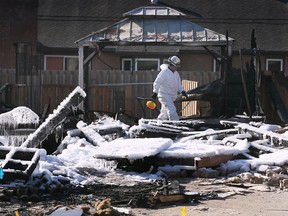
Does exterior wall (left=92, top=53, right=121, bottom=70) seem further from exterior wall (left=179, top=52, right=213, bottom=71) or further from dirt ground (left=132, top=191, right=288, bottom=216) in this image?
dirt ground (left=132, top=191, right=288, bottom=216)

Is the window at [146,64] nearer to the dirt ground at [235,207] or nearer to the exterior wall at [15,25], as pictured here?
the exterior wall at [15,25]

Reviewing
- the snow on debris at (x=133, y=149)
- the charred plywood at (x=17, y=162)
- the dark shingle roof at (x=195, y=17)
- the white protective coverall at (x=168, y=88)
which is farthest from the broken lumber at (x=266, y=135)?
the dark shingle roof at (x=195, y=17)

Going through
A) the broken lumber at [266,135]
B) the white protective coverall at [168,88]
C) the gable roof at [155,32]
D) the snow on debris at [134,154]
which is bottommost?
the snow on debris at [134,154]

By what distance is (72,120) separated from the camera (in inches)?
647

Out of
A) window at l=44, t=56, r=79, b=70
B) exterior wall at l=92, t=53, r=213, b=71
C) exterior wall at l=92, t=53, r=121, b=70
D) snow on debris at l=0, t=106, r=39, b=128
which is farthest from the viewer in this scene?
window at l=44, t=56, r=79, b=70

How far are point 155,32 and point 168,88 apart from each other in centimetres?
399

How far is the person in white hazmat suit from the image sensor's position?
55.6 ft

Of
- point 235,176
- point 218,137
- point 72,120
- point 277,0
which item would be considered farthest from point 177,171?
point 277,0

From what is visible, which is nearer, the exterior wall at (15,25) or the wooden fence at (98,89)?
the wooden fence at (98,89)

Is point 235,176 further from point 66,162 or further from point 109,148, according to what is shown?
point 66,162

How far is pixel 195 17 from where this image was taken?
103 ft

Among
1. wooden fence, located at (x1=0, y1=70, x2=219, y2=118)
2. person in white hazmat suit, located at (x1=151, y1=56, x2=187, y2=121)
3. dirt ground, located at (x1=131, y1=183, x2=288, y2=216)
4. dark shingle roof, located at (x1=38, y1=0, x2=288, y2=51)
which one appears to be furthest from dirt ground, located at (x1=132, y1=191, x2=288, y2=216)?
dark shingle roof, located at (x1=38, y1=0, x2=288, y2=51)

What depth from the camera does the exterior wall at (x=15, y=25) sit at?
3156cm

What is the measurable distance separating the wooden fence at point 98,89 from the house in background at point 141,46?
4371mm
